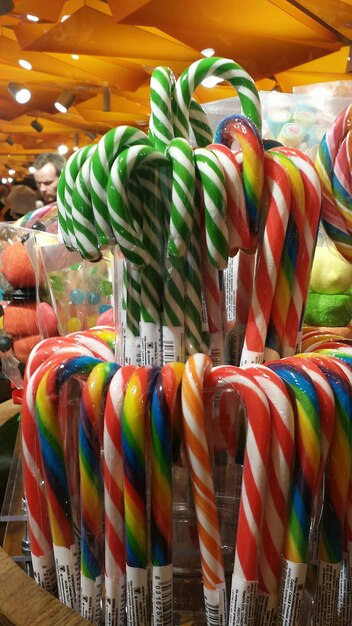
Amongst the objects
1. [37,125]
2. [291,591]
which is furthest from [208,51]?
[291,591]

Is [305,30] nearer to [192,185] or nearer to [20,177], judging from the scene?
[192,185]

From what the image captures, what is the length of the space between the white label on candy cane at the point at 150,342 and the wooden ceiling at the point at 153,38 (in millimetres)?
1825

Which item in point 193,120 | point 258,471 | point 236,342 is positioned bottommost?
point 258,471

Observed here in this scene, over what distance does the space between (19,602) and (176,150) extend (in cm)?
58

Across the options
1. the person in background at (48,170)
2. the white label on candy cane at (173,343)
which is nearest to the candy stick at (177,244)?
the white label on candy cane at (173,343)

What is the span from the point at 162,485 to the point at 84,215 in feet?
1.14

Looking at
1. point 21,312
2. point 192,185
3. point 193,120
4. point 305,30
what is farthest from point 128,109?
point 192,185

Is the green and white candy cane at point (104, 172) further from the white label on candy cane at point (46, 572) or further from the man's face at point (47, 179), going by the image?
the man's face at point (47, 179)

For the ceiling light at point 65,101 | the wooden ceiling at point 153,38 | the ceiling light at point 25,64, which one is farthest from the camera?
the ceiling light at point 65,101

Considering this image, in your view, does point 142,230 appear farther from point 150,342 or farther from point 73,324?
point 73,324

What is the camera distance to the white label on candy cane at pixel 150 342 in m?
0.77

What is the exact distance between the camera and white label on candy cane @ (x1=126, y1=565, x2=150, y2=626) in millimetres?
688

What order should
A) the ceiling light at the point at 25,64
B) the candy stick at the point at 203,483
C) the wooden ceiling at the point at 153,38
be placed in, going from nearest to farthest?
the candy stick at the point at 203,483 < the wooden ceiling at the point at 153,38 < the ceiling light at the point at 25,64

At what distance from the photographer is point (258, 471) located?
0.66 meters
